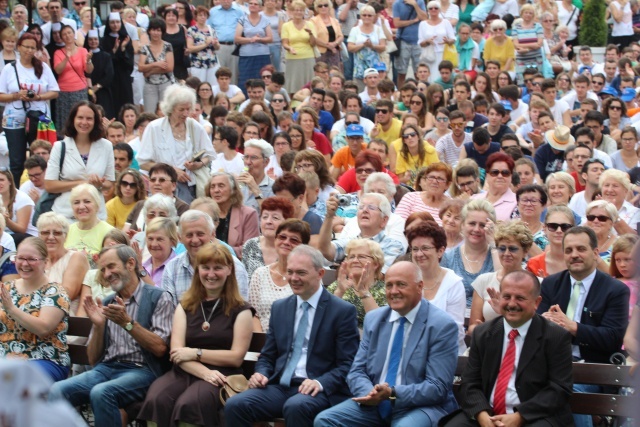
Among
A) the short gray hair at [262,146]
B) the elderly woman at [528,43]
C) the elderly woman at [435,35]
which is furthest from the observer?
the elderly woman at [528,43]

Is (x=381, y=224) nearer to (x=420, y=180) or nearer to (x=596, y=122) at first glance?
(x=420, y=180)

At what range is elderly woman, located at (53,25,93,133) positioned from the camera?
564 inches

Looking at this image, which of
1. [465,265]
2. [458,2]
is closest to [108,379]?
[465,265]

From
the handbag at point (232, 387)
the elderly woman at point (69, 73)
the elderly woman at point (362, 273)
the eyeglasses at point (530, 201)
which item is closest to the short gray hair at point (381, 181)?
the eyeglasses at point (530, 201)

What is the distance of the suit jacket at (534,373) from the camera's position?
570cm

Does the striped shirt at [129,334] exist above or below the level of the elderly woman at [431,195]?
below

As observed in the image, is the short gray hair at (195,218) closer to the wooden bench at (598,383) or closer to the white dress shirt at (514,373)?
the white dress shirt at (514,373)

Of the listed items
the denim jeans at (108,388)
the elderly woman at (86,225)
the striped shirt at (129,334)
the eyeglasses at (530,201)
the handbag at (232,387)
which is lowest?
the denim jeans at (108,388)

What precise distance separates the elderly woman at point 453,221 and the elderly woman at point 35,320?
2.97 m

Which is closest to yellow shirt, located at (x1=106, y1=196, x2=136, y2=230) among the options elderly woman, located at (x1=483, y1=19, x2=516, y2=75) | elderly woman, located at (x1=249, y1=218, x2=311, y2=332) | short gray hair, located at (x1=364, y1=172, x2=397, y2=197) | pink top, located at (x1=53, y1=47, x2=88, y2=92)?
short gray hair, located at (x1=364, y1=172, x2=397, y2=197)

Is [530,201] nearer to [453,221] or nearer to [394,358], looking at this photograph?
A: [453,221]

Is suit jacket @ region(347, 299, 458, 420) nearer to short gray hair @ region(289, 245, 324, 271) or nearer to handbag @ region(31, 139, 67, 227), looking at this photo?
short gray hair @ region(289, 245, 324, 271)

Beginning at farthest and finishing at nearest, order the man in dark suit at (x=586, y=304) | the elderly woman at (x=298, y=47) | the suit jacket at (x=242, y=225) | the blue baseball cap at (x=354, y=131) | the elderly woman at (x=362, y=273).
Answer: the elderly woman at (x=298, y=47)
the blue baseball cap at (x=354, y=131)
the suit jacket at (x=242, y=225)
the elderly woman at (x=362, y=273)
the man in dark suit at (x=586, y=304)

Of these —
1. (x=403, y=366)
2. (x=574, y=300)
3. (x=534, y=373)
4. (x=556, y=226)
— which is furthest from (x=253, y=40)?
(x=534, y=373)
